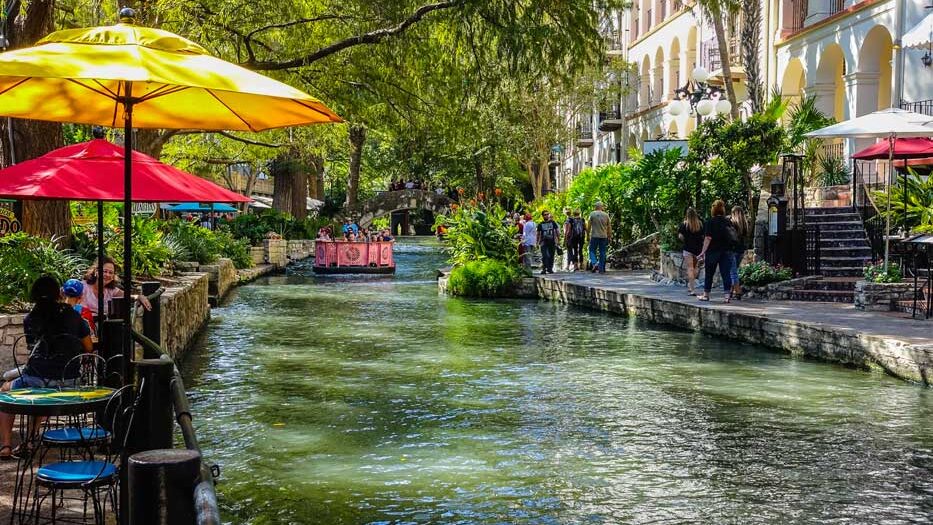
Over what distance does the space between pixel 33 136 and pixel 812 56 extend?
69.9 feet

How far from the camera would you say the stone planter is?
1581 cm

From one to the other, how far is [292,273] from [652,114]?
65.3ft

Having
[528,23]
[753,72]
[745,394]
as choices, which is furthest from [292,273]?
[745,394]

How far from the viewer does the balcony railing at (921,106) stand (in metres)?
21.4

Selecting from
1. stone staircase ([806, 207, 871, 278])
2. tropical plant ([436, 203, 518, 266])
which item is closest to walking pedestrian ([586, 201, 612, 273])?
tropical plant ([436, 203, 518, 266])

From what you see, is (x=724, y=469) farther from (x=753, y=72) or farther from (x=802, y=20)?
(x=802, y=20)

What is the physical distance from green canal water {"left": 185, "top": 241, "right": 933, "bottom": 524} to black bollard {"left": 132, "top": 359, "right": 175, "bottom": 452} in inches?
84.5

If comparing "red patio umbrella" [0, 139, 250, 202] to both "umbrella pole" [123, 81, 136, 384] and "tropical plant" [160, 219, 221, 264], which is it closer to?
"umbrella pole" [123, 81, 136, 384]

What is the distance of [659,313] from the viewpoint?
1792cm

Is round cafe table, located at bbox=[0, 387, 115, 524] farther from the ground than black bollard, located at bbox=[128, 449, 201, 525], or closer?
closer

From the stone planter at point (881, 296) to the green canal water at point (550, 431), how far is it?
244 centimetres

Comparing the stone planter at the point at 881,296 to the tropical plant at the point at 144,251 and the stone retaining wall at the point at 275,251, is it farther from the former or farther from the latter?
the stone retaining wall at the point at 275,251

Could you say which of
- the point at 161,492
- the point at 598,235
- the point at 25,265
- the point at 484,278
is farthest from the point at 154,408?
the point at 598,235

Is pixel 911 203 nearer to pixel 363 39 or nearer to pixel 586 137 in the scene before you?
pixel 363 39
